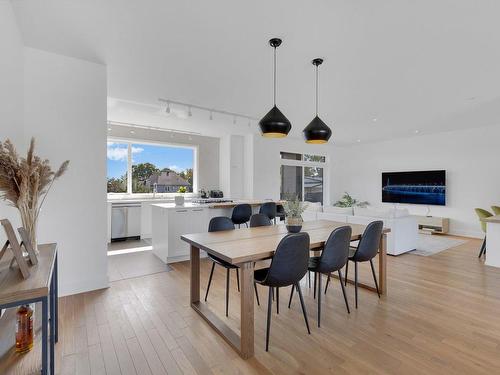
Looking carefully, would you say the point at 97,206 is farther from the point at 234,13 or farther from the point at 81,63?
the point at 234,13

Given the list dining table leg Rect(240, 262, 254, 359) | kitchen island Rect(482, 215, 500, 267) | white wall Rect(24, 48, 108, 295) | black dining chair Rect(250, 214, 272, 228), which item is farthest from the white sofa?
white wall Rect(24, 48, 108, 295)

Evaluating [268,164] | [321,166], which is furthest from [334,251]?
[321,166]

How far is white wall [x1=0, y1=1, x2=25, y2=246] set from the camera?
214 cm

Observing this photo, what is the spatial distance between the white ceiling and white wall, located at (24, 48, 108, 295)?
0.26 m

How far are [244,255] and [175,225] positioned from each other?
2.64 meters

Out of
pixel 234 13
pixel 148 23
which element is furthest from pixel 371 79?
pixel 148 23

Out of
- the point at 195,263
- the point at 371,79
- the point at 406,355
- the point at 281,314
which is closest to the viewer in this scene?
the point at 406,355

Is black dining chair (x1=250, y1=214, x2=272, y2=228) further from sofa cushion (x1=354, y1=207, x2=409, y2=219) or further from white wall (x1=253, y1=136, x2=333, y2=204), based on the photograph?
white wall (x1=253, y1=136, x2=333, y2=204)

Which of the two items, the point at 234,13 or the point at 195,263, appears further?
the point at 195,263

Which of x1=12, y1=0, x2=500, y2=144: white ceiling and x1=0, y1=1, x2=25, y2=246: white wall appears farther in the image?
x1=12, y1=0, x2=500, y2=144: white ceiling

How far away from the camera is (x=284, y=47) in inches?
112

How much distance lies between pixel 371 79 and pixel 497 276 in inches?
129

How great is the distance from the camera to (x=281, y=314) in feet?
8.71

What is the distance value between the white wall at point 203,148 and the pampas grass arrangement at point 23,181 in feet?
16.3
